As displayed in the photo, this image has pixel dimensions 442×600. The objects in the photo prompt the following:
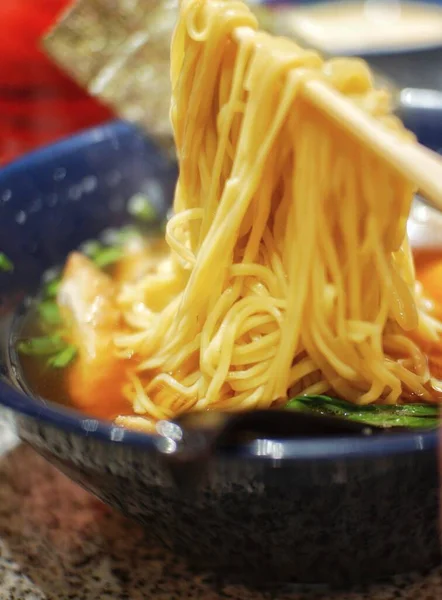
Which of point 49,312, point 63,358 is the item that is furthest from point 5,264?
point 63,358

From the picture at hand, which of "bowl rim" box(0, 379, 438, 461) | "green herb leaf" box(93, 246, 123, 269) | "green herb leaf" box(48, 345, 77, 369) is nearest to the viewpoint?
"bowl rim" box(0, 379, 438, 461)

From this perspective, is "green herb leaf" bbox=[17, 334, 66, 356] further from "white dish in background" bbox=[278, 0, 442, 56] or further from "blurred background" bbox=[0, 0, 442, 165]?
"white dish in background" bbox=[278, 0, 442, 56]

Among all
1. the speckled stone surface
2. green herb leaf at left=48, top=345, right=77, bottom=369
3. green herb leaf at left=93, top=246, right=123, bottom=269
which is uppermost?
green herb leaf at left=93, top=246, right=123, bottom=269

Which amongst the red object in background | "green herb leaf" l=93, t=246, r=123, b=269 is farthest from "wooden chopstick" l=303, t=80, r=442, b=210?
the red object in background

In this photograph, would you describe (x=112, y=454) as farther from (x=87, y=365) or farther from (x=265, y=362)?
(x=87, y=365)

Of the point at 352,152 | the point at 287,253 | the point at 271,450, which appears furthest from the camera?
the point at 287,253

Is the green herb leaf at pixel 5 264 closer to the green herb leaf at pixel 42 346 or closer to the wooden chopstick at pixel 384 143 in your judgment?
the green herb leaf at pixel 42 346

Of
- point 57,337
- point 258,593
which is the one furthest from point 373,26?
point 258,593

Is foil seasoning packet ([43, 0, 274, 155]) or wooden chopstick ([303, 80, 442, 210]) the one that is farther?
foil seasoning packet ([43, 0, 274, 155])
